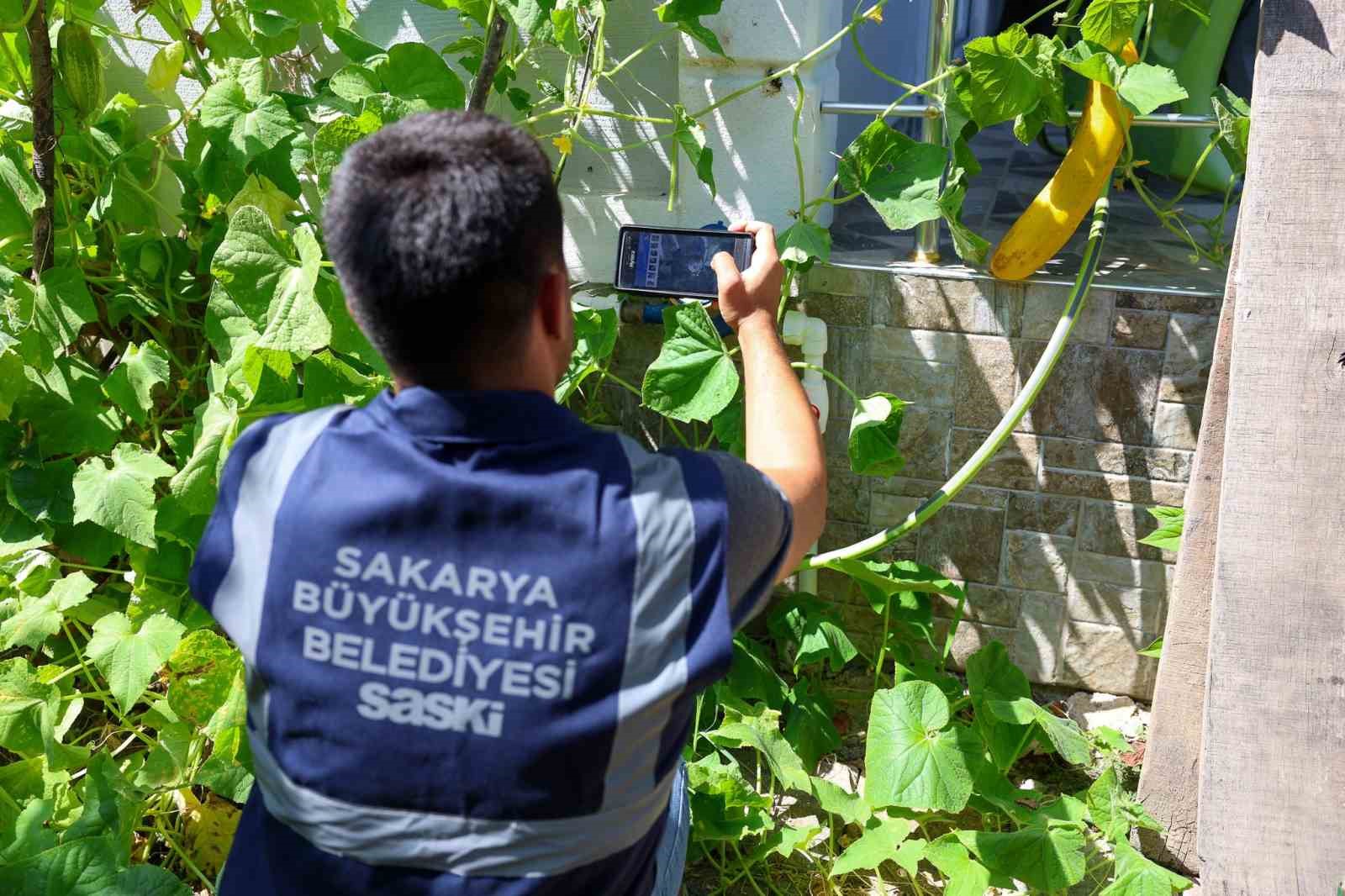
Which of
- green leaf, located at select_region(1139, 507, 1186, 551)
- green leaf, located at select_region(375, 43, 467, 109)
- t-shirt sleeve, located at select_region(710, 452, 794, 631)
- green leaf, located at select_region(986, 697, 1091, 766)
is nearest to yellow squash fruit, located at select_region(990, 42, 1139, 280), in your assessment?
green leaf, located at select_region(1139, 507, 1186, 551)

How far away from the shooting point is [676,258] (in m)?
1.64

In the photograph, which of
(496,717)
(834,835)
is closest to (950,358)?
(834,835)

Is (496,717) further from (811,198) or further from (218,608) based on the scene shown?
(811,198)

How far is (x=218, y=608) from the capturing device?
3.50 feet

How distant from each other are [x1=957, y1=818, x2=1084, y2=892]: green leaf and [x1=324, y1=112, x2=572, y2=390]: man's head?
4.07 ft

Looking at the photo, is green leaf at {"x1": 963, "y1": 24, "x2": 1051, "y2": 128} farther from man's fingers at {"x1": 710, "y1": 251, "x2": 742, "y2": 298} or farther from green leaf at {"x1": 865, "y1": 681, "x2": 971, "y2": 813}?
green leaf at {"x1": 865, "y1": 681, "x2": 971, "y2": 813}

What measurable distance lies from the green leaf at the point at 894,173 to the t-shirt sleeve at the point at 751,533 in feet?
3.25

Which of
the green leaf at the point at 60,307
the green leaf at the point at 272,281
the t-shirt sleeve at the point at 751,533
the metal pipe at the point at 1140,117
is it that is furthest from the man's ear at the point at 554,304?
the green leaf at the point at 60,307

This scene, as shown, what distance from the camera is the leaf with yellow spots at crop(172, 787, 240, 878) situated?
2045 millimetres

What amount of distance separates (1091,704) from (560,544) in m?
1.81

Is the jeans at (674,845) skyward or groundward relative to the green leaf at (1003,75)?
groundward

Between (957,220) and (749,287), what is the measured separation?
2.78 feet

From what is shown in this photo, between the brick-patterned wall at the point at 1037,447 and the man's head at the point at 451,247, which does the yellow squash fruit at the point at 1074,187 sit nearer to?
the brick-patterned wall at the point at 1037,447

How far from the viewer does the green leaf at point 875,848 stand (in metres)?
1.82
